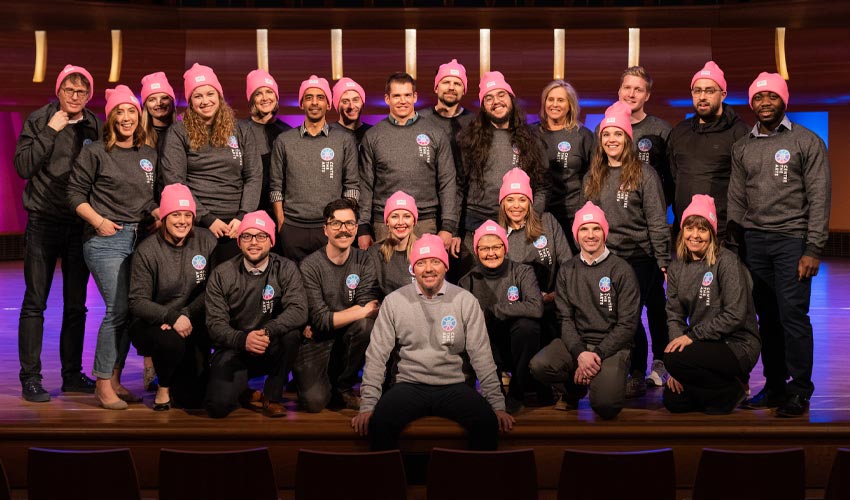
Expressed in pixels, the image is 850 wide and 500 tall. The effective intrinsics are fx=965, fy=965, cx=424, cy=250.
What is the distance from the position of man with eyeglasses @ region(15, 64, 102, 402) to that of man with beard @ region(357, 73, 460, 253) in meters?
1.35

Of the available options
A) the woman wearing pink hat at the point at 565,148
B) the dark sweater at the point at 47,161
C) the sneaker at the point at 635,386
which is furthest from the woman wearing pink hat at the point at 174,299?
the sneaker at the point at 635,386

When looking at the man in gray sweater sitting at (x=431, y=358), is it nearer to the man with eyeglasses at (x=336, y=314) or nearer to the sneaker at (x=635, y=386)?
the man with eyeglasses at (x=336, y=314)

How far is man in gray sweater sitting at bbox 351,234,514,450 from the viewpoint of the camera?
3.86 m

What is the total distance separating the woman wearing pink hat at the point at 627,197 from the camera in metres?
4.50

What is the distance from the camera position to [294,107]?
9.56m

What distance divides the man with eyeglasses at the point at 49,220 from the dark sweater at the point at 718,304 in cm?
274

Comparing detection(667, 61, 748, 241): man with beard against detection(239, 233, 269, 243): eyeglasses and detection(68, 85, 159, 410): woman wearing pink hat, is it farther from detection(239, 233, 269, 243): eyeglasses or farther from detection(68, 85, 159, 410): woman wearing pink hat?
detection(68, 85, 159, 410): woman wearing pink hat

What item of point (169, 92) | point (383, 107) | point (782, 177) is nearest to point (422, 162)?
point (169, 92)

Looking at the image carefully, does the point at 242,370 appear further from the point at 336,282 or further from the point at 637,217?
the point at 637,217
